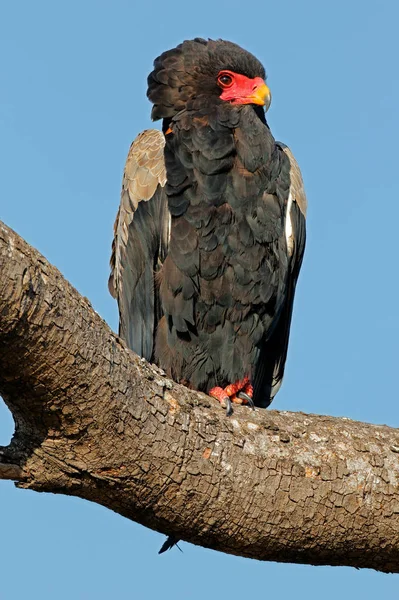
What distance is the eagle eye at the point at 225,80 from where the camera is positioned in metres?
6.42

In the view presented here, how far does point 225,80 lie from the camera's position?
6.43 meters

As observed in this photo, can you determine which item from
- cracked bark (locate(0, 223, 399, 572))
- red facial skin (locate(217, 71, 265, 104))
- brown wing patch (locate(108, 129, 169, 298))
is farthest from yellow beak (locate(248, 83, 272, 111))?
cracked bark (locate(0, 223, 399, 572))

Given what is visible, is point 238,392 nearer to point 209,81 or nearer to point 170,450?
point 209,81

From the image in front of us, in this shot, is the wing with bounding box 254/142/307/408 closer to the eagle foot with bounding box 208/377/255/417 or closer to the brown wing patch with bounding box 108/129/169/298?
the eagle foot with bounding box 208/377/255/417

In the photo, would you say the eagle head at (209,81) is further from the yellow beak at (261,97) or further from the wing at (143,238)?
the wing at (143,238)

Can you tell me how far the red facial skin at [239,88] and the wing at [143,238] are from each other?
1.73 feet

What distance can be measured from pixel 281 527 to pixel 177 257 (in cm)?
235

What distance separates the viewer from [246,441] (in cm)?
429

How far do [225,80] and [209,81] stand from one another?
0.11 metres

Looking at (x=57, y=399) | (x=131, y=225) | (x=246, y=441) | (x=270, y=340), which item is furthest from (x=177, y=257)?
(x=57, y=399)

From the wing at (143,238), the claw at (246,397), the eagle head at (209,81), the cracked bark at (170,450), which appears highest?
the eagle head at (209,81)

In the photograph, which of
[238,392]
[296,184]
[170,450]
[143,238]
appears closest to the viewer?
[170,450]

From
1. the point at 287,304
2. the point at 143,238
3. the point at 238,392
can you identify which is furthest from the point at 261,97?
the point at 238,392

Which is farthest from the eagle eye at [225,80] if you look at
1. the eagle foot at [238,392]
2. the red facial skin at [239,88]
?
the eagle foot at [238,392]
